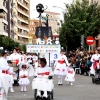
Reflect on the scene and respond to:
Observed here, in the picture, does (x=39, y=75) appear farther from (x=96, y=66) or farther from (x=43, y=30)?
(x=43, y=30)

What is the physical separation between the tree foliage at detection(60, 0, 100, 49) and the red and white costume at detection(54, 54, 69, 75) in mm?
24217

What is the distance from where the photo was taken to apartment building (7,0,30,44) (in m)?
105

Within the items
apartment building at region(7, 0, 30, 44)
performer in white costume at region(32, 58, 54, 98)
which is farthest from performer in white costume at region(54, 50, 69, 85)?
apartment building at region(7, 0, 30, 44)

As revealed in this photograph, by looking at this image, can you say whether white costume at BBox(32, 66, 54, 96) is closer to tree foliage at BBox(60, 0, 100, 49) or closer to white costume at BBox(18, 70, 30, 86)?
white costume at BBox(18, 70, 30, 86)

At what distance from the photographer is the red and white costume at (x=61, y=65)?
2134 cm

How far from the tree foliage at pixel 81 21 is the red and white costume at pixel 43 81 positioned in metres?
32.0

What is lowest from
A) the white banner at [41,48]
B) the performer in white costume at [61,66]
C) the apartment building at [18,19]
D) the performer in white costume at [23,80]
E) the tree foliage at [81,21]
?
the performer in white costume at [23,80]

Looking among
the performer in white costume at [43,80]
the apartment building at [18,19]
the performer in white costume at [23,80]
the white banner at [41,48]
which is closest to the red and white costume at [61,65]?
the performer in white costume at [23,80]

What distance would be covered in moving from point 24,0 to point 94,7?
87.8 meters

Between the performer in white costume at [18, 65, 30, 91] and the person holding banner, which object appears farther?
the person holding banner

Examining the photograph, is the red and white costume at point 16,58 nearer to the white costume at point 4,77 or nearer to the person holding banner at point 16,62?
the person holding banner at point 16,62

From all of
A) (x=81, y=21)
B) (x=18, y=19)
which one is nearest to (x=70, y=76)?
(x=81, y=21)

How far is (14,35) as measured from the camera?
115m

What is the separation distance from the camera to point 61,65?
21.6 m
